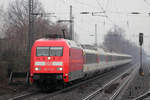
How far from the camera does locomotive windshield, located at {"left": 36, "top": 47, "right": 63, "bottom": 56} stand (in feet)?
55.6

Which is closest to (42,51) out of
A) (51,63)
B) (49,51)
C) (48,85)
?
(49,51)

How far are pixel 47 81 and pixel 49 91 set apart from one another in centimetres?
110

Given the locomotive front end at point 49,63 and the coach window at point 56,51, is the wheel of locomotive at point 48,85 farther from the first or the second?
the coach window at point 56,51

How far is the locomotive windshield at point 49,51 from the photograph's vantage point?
55.6 ft

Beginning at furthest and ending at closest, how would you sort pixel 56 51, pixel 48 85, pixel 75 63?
1. pixel 75 63
2. pixel 48 85
3. pixel 56 51

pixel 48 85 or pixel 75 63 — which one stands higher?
pixel 75 63

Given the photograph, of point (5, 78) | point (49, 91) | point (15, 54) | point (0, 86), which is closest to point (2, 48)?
point (15, 54)

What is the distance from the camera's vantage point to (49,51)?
55.8 ft

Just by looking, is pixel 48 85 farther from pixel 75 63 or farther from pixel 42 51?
pixel 75 63

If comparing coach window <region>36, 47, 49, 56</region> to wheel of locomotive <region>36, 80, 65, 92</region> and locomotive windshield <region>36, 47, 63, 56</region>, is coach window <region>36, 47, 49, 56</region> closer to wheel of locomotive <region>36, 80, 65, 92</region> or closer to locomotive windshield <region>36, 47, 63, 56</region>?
locomotive windshield <region>36, 47, 63, 56</region>

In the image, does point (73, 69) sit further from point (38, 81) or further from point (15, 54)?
point (15, 54)

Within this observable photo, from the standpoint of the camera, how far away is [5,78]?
18.7 metres

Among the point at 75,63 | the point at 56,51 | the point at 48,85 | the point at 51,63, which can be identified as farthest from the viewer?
the point at 75,63

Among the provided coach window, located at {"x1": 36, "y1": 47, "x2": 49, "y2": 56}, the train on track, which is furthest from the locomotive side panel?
coach window, located at {"x1": 36, "y1": 47, "x2": 49, "y2": 56}
